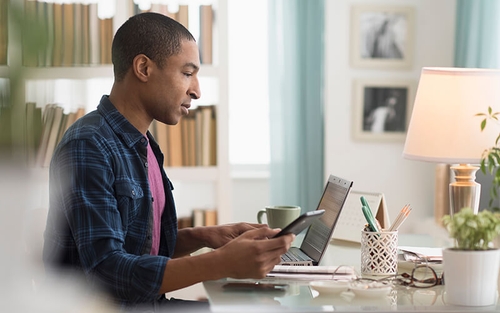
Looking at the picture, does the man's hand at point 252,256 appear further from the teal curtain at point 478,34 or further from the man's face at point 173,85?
the teal curtain at point 478,34

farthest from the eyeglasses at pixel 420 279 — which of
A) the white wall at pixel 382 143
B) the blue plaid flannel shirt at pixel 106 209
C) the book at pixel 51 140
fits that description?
the white wall at pixel 382 143

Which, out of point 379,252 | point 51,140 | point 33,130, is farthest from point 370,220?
point 33,130

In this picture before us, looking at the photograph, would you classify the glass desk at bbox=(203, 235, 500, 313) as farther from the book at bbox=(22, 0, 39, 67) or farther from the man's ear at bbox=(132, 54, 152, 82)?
the book at bbox=(22, 0, 39, 67)

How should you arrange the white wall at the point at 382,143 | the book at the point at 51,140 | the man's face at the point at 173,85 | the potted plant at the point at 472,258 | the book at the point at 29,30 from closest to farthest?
the book at the point at 29,30, the book at the point at 51,140, the potted plant at the point at 472,258, the man's face at the point at 173,85, the white wall at the point at 382,143

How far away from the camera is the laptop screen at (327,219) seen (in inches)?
59.6

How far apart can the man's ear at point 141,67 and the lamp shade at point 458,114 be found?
0.67 metres

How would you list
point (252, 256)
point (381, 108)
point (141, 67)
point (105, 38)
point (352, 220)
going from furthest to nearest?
point (381, 108) < point (105, 38) < point (352, 220) < point (141, 67) < point (252, 256)

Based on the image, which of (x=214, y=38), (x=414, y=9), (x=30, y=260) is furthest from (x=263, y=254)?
(x=414, y=9)

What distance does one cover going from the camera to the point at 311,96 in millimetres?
4539

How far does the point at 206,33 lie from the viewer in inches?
142

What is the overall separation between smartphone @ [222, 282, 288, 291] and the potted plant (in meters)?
0.33

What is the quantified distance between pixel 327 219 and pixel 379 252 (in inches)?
7.1

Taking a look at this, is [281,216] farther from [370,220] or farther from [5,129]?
[5,129]

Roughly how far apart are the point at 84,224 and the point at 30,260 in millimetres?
1073
